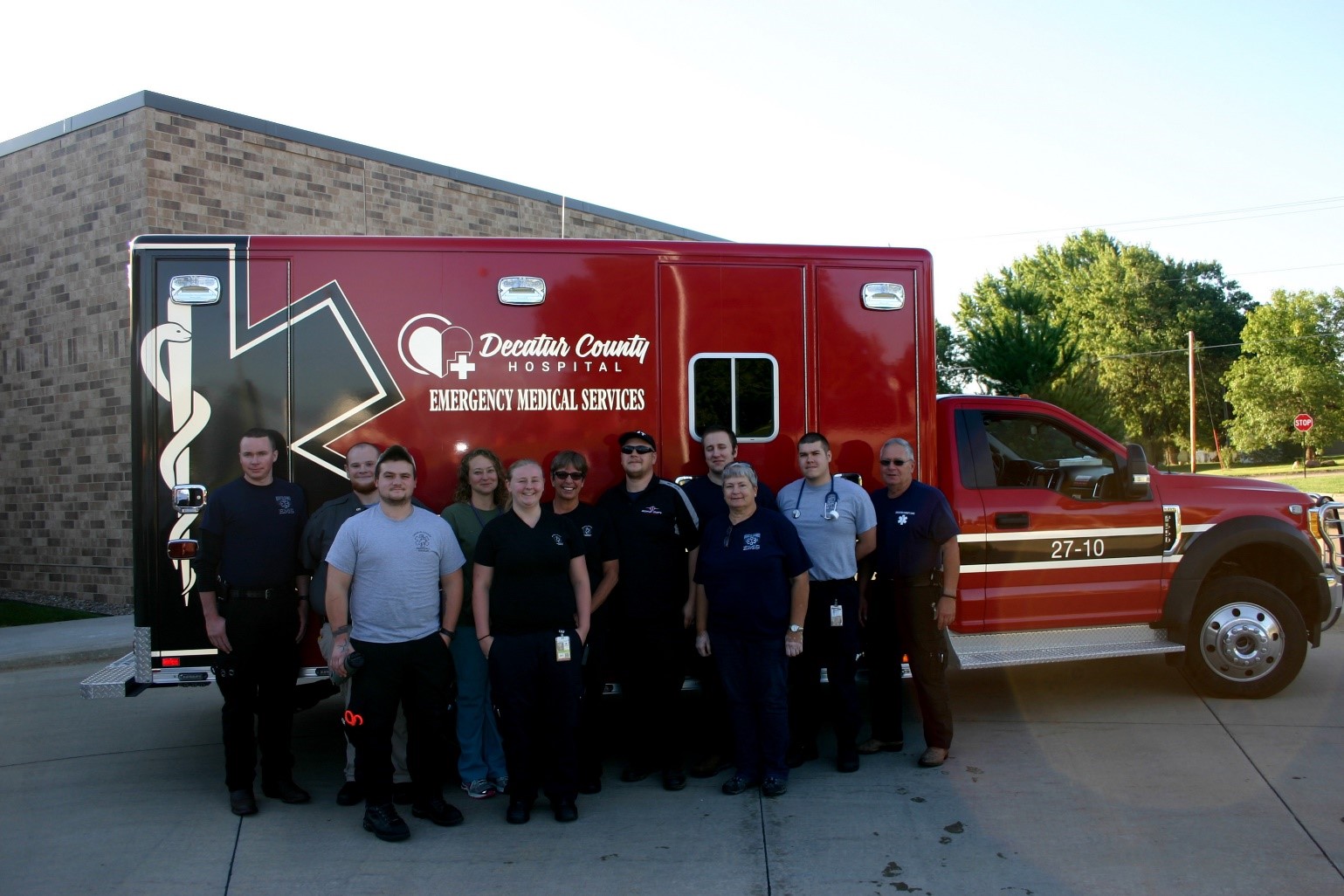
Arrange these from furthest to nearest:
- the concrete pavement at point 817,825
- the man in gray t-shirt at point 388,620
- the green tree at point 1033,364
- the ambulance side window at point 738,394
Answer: the green tree at point 1033,364, the ambulance side window at point 738,394, the man in gray t-shirt at point 388,620, the concrete pavement at point 817,825

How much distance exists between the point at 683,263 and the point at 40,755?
4.89 meters

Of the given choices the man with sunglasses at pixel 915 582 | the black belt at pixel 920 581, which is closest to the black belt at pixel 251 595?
the man with sunglasses at pixel 915 582

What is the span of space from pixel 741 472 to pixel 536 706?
4.93ft

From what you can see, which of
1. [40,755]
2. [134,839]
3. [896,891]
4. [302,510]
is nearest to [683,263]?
[302,510]

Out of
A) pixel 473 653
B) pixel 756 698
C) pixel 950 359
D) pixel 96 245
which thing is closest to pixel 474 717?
pixel 473 653

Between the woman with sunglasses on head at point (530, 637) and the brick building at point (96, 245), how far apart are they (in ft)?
20.9

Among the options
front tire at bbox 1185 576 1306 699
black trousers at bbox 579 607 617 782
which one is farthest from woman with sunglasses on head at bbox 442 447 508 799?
front tire at bbox 1185 576 1306 699

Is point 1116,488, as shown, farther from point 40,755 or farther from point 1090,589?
point 40,755

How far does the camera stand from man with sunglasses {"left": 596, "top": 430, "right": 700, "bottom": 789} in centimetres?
551

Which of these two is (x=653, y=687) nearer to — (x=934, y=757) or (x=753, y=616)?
(x=753, y=616)

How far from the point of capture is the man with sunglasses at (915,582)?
5.73 m

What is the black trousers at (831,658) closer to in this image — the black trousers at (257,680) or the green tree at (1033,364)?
the black trousers at (257,680)

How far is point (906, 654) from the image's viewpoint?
19.5 ft

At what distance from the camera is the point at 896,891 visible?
14.1ft
